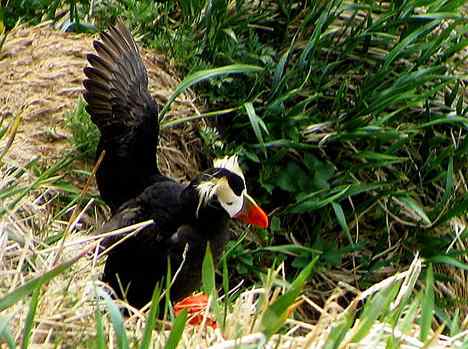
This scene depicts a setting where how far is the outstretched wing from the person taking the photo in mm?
4266

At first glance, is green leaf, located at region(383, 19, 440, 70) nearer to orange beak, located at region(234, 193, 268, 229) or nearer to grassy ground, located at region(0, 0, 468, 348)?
grassy ground, located at region(0, 0, 468, 348)

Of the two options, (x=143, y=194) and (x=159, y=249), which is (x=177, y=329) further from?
(x=143, y=194)

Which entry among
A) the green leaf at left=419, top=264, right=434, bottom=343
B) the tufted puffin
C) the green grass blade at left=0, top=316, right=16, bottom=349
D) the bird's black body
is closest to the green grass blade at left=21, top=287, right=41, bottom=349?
the green grass blade at left=0, top=316, right=16, bottom=349

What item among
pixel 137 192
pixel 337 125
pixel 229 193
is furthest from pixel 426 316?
pixel 337 125

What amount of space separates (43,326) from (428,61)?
11.1 ft

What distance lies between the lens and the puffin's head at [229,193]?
3.86m

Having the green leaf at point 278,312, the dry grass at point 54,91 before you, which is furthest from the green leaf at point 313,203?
the green leaf at point 278,312

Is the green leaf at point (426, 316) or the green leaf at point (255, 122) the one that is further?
the green leaf at point (255, 122)

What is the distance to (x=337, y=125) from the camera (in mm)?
5137

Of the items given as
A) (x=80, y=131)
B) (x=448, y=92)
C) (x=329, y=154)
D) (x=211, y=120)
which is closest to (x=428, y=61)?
(x=448, y=92)

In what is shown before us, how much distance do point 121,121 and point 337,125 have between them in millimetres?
1167

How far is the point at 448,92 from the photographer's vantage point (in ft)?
17.6

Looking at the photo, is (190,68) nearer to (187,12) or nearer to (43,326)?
(187,12)

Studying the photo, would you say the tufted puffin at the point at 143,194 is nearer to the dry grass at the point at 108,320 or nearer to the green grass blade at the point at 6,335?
the dry grass at the point at 108,320
